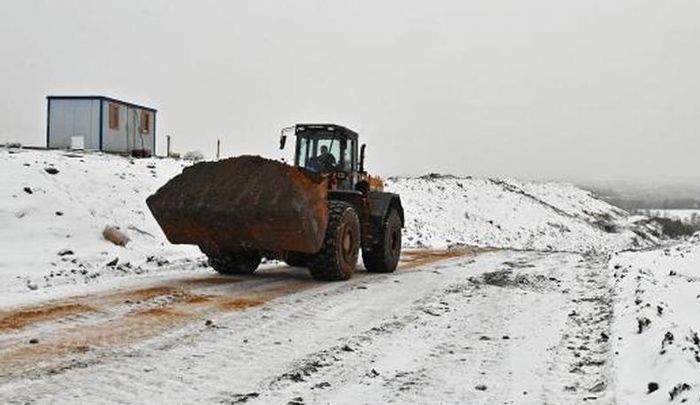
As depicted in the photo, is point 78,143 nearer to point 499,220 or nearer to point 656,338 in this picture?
point 656,338

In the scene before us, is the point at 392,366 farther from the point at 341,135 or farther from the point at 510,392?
the point at 341,135

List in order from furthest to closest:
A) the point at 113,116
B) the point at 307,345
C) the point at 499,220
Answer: the point at 499,220 < the point at 113,116 < the point at 307,345

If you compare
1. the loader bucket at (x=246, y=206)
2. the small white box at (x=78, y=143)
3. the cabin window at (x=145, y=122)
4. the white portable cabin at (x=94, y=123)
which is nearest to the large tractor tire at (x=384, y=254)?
the loader bucket at (x=246, y=206)

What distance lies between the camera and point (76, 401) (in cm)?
462

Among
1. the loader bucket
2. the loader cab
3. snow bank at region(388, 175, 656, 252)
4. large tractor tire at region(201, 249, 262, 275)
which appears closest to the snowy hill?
large tractor tire at region(201, 249, 262, 275)

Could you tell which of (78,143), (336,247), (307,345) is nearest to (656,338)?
(307,345)

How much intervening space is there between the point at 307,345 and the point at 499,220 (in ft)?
112

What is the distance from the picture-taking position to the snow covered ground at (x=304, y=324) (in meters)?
5.11

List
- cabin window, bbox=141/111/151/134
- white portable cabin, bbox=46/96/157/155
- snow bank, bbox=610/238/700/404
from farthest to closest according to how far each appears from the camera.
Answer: cabin window, bbox=141/111/151/134, white portable cabin, bbox=46/96/157/155, snow bank, bbox=610/238/700/404

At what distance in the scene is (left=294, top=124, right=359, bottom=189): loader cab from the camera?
1234 cm

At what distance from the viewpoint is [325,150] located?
1245 centimetres

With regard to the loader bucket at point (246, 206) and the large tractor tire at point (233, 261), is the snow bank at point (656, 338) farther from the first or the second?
the large tractor tire at point (233, 261)

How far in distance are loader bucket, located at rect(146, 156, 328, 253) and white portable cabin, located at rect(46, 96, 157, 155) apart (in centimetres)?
1500

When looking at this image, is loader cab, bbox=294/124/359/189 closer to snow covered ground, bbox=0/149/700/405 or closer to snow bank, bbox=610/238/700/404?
snow covered ground, bbox=0/149/700/405
